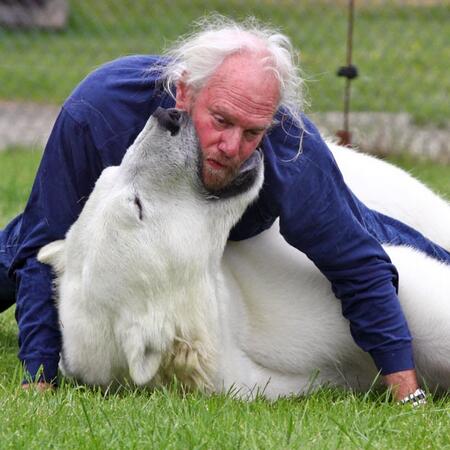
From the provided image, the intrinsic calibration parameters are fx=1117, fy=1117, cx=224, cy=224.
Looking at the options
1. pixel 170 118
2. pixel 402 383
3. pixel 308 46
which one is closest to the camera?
pixel 170 118

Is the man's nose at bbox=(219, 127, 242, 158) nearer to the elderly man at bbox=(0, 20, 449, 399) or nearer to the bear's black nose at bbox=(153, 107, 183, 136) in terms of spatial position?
the elderly man at bbox=(0, 20, 449, 399)

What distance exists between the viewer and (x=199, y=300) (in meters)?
3.74

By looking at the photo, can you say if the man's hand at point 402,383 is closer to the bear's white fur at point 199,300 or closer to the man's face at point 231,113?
the bear's white fur at point 199,300

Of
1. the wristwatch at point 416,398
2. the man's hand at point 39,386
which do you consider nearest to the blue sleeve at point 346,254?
the wristwatch at point 416,398

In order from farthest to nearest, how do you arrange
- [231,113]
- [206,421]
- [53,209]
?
[53,209] < [231,113] < [206,421]

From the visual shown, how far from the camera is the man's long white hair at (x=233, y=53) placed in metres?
3.80

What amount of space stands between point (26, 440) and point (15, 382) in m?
0.88

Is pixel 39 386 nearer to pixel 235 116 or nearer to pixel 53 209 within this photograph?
pixel 53 209

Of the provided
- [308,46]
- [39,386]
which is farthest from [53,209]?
[308,46]

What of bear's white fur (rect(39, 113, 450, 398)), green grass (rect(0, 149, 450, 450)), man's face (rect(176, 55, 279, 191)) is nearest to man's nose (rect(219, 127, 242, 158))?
man's face (rect(176, 55, 279, 191))

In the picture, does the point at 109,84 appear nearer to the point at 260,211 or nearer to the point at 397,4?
the point at 260,211

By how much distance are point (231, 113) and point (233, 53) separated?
0.23 meters

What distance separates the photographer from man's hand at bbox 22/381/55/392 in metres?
3.83

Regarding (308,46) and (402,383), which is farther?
(308,46)
